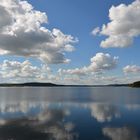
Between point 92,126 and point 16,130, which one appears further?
point 92,126

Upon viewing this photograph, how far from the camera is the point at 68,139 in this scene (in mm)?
31172

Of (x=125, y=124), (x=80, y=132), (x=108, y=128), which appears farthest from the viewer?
(x=125, y=124)

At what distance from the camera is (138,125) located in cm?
4094

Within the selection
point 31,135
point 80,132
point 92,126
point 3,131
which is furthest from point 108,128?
point 3,131

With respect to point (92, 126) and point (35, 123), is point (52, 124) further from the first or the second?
point (92, 126)

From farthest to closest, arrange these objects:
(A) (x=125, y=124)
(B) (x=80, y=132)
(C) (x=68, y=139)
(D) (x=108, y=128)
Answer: (A) (x=125, y=124) → (D) (x=108, y=128) → (B) (x=80, y=132) → (C) (x=68, y=139)

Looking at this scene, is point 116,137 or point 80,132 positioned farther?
point 80,132

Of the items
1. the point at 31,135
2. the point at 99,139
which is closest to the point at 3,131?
the point at 31,135

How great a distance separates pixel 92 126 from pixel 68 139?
992 centimetres

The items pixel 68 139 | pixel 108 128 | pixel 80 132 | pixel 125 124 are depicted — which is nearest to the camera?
pixel 68 139

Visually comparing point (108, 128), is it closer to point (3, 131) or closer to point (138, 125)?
point (138, 125)

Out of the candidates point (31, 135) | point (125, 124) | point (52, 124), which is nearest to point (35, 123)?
point (52, 124)

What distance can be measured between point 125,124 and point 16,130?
60.8 feet

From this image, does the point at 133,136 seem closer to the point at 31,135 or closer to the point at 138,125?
the point at 138,125
